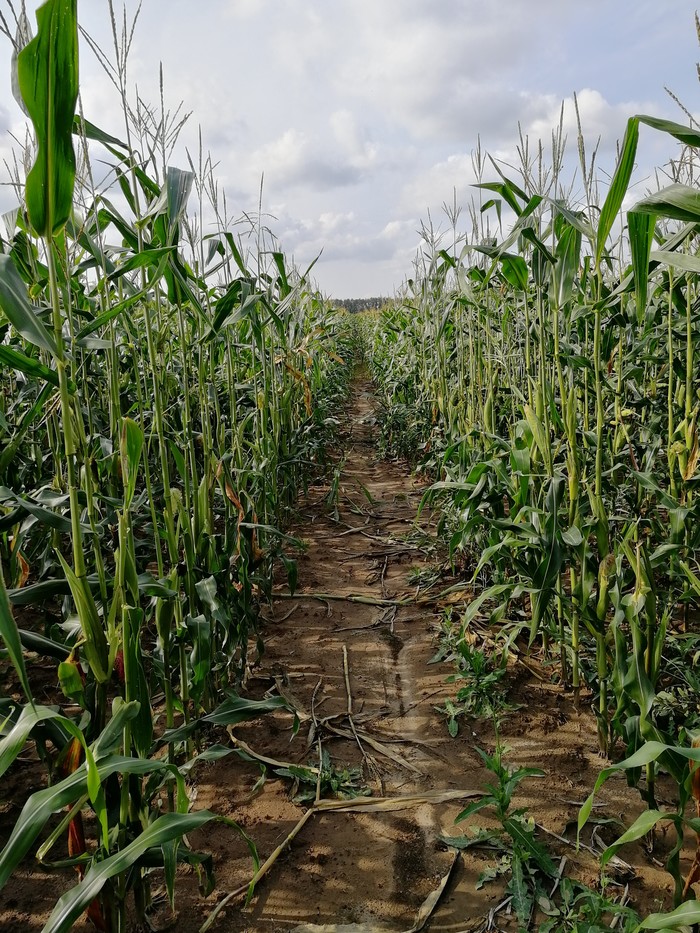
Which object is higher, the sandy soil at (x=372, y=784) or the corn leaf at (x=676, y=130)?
the corn leaf at (x=676, y=130)

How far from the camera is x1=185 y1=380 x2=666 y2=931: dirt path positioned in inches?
57.6

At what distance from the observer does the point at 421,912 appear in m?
1.42

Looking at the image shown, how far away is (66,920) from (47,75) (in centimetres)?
146

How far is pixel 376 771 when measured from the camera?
1.92 meters

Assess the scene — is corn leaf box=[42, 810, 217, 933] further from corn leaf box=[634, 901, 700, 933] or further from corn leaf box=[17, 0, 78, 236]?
corn leaf box=[17, 0, 78, 236]

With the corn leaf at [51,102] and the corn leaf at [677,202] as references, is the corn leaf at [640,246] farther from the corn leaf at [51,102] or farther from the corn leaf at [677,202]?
the corn leaf at [51,102]

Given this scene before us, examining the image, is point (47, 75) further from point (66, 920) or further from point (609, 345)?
point (609, 345)

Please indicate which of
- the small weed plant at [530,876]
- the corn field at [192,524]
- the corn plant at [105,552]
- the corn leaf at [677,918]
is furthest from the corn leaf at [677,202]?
the small weed plant at [530,876]

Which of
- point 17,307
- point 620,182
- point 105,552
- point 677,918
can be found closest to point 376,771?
point 677,918

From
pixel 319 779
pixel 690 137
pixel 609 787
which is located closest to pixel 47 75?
pixel 690 137

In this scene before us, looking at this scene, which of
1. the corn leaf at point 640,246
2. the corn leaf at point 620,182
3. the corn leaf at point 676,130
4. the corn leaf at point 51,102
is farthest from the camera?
the corn leaf at point 640,246

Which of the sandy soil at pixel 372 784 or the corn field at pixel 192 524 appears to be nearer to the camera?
the corn field at pixel 192 524

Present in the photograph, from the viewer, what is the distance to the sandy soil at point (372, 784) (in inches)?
57.0

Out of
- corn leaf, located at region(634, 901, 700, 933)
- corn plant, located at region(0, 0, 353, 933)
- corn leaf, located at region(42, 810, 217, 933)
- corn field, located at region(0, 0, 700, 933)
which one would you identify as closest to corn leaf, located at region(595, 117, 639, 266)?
corn field, located at region(0, 0, 700, 933)
